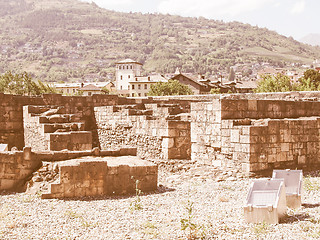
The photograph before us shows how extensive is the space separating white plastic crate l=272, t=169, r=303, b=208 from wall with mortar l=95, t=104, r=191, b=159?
6173 mm

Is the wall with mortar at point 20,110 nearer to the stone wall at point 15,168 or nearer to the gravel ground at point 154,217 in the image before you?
the stone wall at point 15,168

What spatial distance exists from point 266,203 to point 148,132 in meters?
8.90

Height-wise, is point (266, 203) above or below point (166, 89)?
below

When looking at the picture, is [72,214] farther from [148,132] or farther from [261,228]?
[148,132]

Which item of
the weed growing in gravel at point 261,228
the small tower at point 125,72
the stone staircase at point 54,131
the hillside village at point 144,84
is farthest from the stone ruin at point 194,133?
the small tower at point 125,72

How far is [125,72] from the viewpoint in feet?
428

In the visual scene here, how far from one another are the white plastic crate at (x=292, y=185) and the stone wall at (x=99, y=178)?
3536 millimetres

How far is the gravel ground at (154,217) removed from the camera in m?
6.90

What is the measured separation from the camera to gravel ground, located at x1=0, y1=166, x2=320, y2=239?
6.90 meters

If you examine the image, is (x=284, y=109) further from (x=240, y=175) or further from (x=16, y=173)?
(x=16, y=173)

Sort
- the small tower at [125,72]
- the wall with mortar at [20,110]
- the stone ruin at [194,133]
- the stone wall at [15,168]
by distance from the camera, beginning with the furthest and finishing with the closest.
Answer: the small tower at [125,72], the wall with mortar at [20,110], the stone ruin at [194,133], the stone wall at [15,168]

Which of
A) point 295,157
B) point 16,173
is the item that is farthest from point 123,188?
point 295,157

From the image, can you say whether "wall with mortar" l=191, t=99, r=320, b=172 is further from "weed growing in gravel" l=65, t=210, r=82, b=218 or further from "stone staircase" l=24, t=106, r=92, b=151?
"weed growing in gravel" l=65, t=210, r=82, b=218

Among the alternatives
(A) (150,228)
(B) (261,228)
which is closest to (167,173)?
(A) (150,228)
